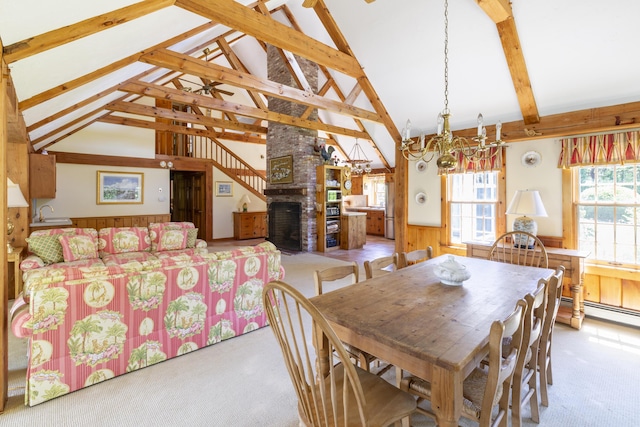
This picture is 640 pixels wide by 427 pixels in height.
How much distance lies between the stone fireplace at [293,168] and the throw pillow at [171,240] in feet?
10.2

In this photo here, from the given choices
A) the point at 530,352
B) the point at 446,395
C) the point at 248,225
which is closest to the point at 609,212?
the point at 530,352

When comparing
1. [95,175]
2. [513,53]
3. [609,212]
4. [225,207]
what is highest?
[513,53]

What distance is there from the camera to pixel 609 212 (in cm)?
371

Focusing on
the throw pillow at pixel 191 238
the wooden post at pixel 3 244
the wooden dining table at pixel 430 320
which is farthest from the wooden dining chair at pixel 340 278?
the throw pillow at pixel 191 238

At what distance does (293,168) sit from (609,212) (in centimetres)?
594

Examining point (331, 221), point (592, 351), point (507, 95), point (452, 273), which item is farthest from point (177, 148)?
point (592, 351)

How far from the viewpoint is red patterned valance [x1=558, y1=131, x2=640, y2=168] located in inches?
136

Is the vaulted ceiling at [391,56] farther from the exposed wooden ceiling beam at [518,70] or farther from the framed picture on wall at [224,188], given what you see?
the framed picture on wall at [224,188]

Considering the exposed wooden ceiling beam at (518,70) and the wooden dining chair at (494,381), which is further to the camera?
the exposed wooden ceiling beam at (518,70)

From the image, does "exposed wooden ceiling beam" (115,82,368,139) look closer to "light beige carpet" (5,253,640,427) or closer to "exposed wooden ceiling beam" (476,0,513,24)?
"light beige carpet" (5,253,640,427)

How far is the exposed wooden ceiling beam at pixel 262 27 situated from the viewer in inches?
112

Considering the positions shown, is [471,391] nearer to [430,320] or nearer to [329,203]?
[430,320]

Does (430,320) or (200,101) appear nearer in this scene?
(430,320)

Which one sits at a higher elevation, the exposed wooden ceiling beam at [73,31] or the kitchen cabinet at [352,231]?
the exposed wooden ceiling beam at [73,31]
